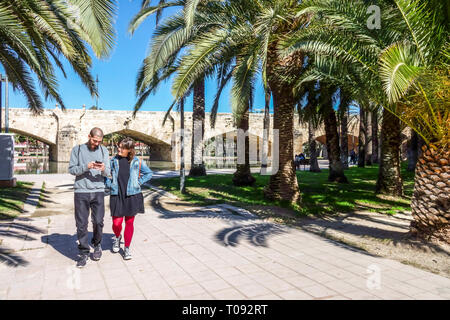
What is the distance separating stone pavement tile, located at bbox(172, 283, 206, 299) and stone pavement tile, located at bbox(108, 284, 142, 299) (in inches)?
14.6

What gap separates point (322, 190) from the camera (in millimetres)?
10359

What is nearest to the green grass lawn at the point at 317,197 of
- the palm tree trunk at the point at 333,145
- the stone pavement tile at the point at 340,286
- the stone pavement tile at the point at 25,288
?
the palm tree trunk at the point at 333,145

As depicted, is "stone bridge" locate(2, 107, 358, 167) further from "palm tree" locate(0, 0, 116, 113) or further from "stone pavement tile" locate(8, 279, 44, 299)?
"stone pavement tile" locate(8, 279, 44, 299)

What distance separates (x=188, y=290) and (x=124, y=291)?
61cm

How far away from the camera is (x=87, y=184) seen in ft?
12.6

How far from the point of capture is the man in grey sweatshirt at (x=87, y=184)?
12.4ft

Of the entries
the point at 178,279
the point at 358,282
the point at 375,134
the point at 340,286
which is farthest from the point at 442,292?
the point at 375,134

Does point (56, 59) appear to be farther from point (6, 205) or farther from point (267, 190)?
point (267, 190)

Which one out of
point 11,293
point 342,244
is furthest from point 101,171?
point 342,244

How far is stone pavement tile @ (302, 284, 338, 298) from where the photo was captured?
10.3 feet

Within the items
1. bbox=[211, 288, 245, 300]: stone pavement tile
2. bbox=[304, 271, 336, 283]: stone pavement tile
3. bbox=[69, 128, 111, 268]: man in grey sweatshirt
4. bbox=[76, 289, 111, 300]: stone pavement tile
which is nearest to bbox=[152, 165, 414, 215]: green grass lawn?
bbox=[304, 271, 336, 283]: stone pavement tile

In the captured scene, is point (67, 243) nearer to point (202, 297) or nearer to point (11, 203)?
point (202, 297)

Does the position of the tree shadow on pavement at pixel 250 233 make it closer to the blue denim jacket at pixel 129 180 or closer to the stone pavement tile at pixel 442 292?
the blue denim jacket at pixel 129 180

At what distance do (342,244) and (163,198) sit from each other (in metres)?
5.70
